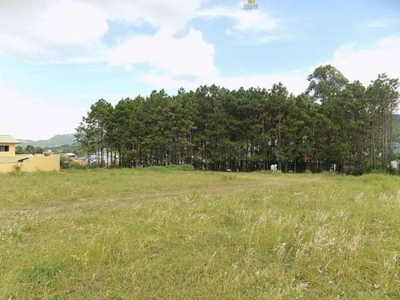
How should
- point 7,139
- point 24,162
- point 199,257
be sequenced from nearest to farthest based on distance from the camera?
point 199,257
point 24,162
point 7,139

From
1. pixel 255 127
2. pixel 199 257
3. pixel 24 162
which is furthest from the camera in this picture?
pixel 255 127

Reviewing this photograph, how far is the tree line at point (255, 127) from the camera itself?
21.0 meters

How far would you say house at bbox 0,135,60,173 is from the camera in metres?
17.9

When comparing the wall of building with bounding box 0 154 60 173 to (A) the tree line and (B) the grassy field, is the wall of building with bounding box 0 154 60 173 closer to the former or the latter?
(A) the tree line

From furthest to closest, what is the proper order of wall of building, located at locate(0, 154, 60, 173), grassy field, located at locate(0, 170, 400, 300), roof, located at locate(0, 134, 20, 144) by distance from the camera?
roof, located at locate(0, 134, 20, 144) → wall of building, located at locate(0, 154, 60, 173) → grassy field, located at locate(0, 170, 400, 300)

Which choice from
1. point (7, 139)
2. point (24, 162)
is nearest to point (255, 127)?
point (24, 162)

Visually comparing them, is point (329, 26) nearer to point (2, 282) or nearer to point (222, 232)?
point (222, 232)

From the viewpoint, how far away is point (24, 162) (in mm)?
19125

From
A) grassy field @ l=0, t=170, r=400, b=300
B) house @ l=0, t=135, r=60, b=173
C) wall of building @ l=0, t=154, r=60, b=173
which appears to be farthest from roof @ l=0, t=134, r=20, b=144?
grassy field @ l=0, t=170, r=400, b=300

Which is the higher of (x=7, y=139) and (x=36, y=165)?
(x=7, y=139)

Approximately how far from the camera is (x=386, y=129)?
20438mm

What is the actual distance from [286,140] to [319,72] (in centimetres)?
999

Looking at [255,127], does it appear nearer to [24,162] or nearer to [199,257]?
[24,162]

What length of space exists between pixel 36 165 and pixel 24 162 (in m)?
0.80
